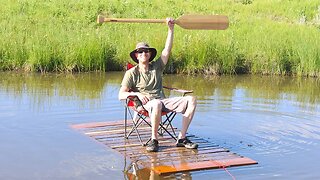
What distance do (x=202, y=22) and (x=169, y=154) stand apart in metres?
1.71

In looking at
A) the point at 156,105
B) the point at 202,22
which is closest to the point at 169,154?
the point at 156,105

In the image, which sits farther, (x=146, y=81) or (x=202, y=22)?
(x=202, y=22)

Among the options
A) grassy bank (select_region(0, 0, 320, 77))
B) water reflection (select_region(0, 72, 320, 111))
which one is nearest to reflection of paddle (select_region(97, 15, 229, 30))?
water reflection (select_region(0, 72, 320, 111))

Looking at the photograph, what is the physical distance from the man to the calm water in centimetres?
57

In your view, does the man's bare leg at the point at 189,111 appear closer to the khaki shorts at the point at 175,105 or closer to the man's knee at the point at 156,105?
the khaki shorts at the point at 175,105

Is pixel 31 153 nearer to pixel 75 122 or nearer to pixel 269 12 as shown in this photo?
pixel 75 122

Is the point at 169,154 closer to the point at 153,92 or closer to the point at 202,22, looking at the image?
the point at 153,92

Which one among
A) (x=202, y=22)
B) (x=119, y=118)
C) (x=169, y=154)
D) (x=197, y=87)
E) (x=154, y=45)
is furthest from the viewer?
(x=154, y=45)

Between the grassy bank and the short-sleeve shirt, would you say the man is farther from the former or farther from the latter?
the grassy bank

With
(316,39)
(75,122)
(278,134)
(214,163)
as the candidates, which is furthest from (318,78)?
(214,163)

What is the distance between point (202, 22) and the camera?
23.5 feet

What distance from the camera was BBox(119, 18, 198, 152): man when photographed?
646 cm

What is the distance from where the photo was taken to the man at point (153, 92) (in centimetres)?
646

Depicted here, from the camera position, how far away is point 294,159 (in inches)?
253
